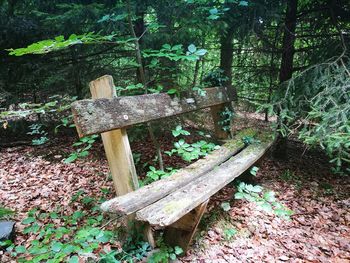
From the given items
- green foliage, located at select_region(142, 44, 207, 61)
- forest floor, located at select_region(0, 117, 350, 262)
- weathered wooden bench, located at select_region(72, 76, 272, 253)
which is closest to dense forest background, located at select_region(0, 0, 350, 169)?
green foliage, located at select_region(142, 44, 207, 61)

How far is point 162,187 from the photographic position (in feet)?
10.6

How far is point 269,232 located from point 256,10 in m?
4.44

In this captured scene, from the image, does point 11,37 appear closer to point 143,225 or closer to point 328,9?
point 143,225

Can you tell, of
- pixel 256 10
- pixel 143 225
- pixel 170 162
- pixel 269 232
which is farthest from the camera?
pixel 256 10

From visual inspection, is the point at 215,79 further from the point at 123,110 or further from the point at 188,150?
the point at 123,110

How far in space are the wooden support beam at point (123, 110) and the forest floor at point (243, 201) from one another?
145 cm

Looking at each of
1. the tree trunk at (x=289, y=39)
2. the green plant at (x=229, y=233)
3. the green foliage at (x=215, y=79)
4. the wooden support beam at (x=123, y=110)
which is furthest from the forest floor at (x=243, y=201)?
the tree trunk at (x=289, y=39)

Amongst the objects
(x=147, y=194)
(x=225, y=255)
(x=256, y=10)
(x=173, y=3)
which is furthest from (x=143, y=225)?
(x=256, y=10)

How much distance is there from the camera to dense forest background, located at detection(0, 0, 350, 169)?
4.02 m

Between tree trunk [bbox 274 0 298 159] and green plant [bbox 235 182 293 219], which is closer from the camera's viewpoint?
green plant [bbox 235 182 293 219]

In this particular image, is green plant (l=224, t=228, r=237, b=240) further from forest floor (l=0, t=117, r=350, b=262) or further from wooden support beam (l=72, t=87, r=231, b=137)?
wooden support beam (l=72, t=87, r=231, b=137)

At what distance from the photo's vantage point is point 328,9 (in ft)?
16.7

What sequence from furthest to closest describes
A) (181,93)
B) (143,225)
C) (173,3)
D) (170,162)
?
(170,162) < (173,3) < (181,93) < (143,225)

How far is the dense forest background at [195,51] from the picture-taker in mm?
4023
